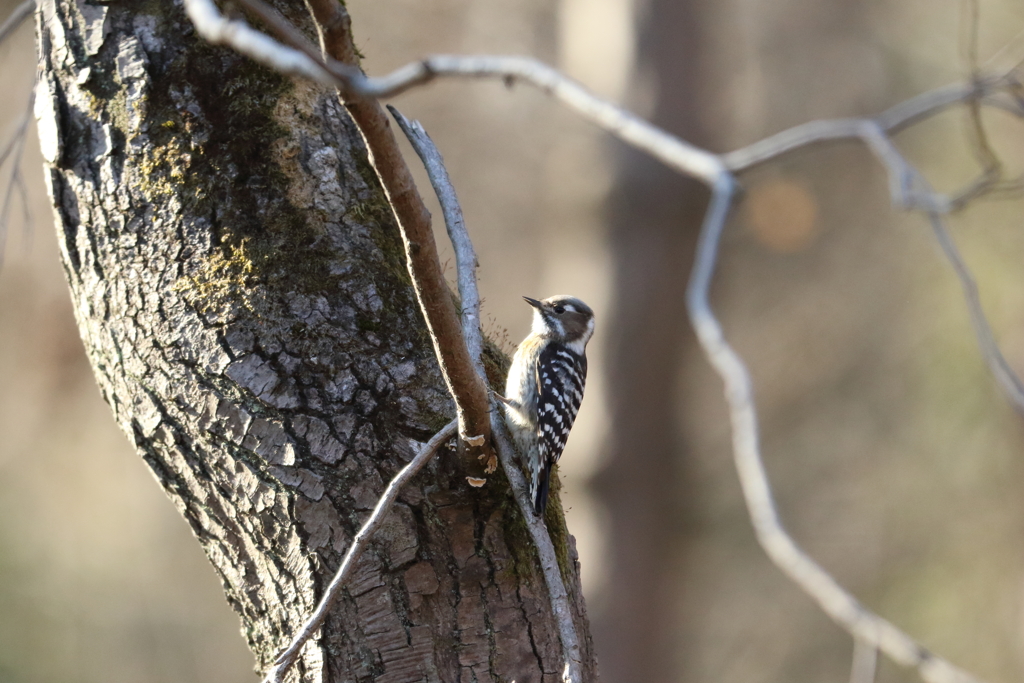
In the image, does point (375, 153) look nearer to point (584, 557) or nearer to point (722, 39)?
point (584, 557)

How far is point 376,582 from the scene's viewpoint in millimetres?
2016

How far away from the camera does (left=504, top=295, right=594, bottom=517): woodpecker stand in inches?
128

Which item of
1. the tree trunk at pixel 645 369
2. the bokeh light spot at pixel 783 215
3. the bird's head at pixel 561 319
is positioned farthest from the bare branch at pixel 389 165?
the bokeh light spot at pixel 783 215

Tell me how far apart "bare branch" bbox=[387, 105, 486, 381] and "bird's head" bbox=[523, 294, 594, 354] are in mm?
2048

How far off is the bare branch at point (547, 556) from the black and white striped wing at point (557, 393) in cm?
94

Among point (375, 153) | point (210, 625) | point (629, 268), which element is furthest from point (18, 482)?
point (375, 153)

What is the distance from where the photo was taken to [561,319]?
4.52 metres

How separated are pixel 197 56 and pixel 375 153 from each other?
3.18 ft

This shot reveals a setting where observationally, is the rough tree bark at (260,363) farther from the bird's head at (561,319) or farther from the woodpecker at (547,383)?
the bird's head at (561,319)

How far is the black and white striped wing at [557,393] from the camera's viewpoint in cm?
353

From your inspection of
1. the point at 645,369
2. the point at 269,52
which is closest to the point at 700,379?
the point at 645,369

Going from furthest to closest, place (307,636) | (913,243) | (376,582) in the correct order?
(913,243), (376,582), (307,636)

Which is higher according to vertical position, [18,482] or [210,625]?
[18,482]

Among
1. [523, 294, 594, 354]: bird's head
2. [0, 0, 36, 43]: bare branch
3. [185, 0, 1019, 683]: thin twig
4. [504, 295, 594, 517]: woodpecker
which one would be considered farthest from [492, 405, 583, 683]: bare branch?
[523, 294, 594, 354]: bird's head
